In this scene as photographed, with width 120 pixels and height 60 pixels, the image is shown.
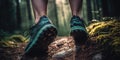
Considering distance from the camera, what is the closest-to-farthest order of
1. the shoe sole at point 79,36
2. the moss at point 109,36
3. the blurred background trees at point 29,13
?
the moss at point 109,36 → the shoe sole at point 79,36 → the blurred background trees at point 29,13

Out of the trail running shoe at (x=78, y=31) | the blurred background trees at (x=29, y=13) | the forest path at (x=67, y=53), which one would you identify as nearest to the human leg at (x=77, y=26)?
the trail running shoe at (x=78, y=31)

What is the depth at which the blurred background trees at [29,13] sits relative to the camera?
5879 mm

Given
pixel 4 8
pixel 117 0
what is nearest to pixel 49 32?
pixel 117 0

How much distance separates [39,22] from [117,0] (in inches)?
88.2

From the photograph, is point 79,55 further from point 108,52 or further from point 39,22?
point 39,22

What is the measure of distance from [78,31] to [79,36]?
142 millimetres

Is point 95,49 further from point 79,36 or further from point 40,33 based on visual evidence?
point 40,33

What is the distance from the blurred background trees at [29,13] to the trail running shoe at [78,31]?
9.85ft

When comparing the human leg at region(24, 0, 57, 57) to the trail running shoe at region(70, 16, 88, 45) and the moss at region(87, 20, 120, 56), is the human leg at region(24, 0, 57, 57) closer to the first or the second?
the trail running shoe at region(70, 16, 88, 45)

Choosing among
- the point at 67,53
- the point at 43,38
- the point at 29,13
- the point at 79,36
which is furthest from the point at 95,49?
the point at 29,13

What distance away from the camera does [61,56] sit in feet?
8.67

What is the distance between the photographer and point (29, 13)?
6.08m

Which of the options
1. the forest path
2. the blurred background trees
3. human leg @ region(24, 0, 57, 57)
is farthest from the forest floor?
the blurred background trees

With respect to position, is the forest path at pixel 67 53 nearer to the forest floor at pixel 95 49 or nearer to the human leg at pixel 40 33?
the forest floor at pixel 95 49
